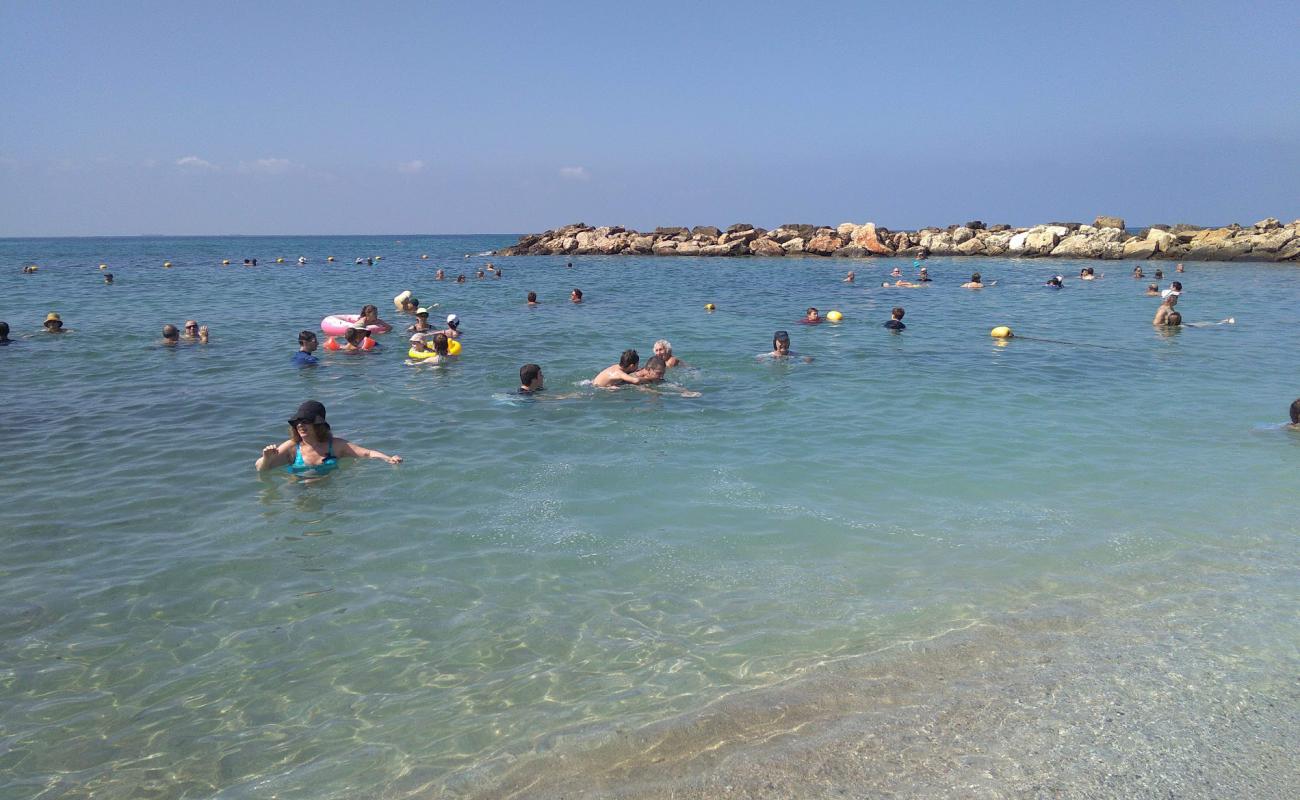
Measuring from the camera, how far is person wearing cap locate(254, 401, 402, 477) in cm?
891

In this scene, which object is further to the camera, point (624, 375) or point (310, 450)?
point (624, 375)

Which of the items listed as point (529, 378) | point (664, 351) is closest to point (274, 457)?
point (529, 378)

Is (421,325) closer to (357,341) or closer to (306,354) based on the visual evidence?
(357,341)

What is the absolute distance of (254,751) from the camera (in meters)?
4.53

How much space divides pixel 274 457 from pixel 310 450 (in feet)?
1.46

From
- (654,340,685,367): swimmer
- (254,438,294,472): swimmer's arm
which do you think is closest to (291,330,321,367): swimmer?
(654,340,685,367): swimmer

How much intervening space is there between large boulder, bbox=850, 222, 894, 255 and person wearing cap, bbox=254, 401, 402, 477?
55.1 metres

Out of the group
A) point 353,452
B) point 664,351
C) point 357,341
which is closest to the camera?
point 353,452

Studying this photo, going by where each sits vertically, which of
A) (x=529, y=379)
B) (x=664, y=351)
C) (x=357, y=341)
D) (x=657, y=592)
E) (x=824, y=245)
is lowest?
(x=657, y=592)

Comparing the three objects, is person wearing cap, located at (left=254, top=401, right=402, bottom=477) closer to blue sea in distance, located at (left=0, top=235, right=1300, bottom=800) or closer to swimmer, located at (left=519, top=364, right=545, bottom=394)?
blue sea in distance, located at (left=0, top=235, right=1300, bottom=800)

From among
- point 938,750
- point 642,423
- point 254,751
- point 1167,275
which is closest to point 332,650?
point 254,751

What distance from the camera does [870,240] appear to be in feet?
198

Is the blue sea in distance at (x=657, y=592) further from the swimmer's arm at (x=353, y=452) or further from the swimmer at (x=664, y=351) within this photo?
the swimmer at (x=664, y=351)

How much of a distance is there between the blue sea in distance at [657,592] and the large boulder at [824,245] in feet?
157
